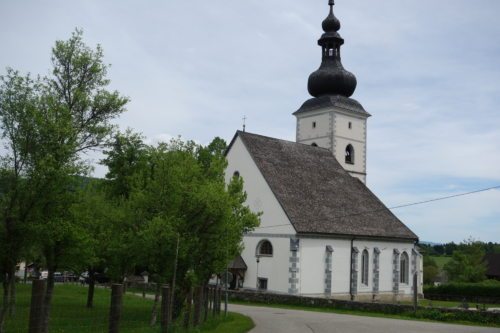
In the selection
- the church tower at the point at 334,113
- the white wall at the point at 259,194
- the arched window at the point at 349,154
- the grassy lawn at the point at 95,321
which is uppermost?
the church tower at the point at 334,113

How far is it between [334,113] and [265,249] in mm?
15923

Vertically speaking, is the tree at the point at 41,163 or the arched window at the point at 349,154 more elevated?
the arched window at the point at 349,154

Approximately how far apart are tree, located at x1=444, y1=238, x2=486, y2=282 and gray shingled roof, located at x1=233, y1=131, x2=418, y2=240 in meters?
21.9

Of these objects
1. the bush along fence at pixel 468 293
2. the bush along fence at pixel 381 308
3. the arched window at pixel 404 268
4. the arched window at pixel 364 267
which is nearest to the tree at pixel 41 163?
the bush along fence at pixel 381 308

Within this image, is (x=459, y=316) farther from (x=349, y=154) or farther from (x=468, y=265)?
(x=468, y=265)

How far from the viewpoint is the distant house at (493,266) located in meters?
74.0

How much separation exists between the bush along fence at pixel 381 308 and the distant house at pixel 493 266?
51.1 meters

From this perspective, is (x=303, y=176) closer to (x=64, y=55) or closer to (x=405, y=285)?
(x=405, y=285)

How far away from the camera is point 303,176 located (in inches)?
1563

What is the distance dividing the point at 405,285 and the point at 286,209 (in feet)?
46.3

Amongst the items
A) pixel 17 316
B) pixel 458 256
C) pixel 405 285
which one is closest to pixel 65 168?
pixel 17 316

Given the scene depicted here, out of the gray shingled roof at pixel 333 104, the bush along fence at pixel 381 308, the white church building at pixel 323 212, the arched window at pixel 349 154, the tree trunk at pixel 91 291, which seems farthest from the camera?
the arched window at pixel 349 154

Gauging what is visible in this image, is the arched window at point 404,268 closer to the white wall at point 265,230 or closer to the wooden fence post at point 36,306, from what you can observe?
the white wall at point 265,230

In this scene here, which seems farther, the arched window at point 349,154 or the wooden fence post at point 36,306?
the arched window at point 349,154
